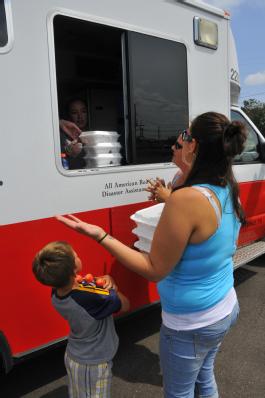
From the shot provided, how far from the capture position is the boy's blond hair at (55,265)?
172 cm

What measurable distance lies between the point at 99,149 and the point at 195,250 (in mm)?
1377

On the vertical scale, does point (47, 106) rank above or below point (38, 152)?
above

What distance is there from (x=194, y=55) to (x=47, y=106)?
1408mm

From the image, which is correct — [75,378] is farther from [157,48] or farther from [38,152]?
[157,48]

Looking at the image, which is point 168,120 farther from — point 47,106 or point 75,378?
point 75,378

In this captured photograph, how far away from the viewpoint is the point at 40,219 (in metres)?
2.27

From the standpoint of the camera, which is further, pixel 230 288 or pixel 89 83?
pixel 89 83

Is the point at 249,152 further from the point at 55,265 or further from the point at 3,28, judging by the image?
the point at 55,265

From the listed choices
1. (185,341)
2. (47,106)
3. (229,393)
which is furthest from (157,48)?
(229,393)

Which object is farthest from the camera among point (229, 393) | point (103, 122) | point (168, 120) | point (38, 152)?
point (103, 122)

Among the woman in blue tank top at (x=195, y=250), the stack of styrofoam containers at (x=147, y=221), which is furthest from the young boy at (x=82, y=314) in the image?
Answer: the stack of styrofoam containers at (x=147, y=221)

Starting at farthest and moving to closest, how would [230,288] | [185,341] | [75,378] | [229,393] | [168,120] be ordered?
[168,120] < [229,393] < [75,378] < [230,288] < [185,341]

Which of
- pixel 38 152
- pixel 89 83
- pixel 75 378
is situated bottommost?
pixel 75 378

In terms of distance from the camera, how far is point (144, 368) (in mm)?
2945
